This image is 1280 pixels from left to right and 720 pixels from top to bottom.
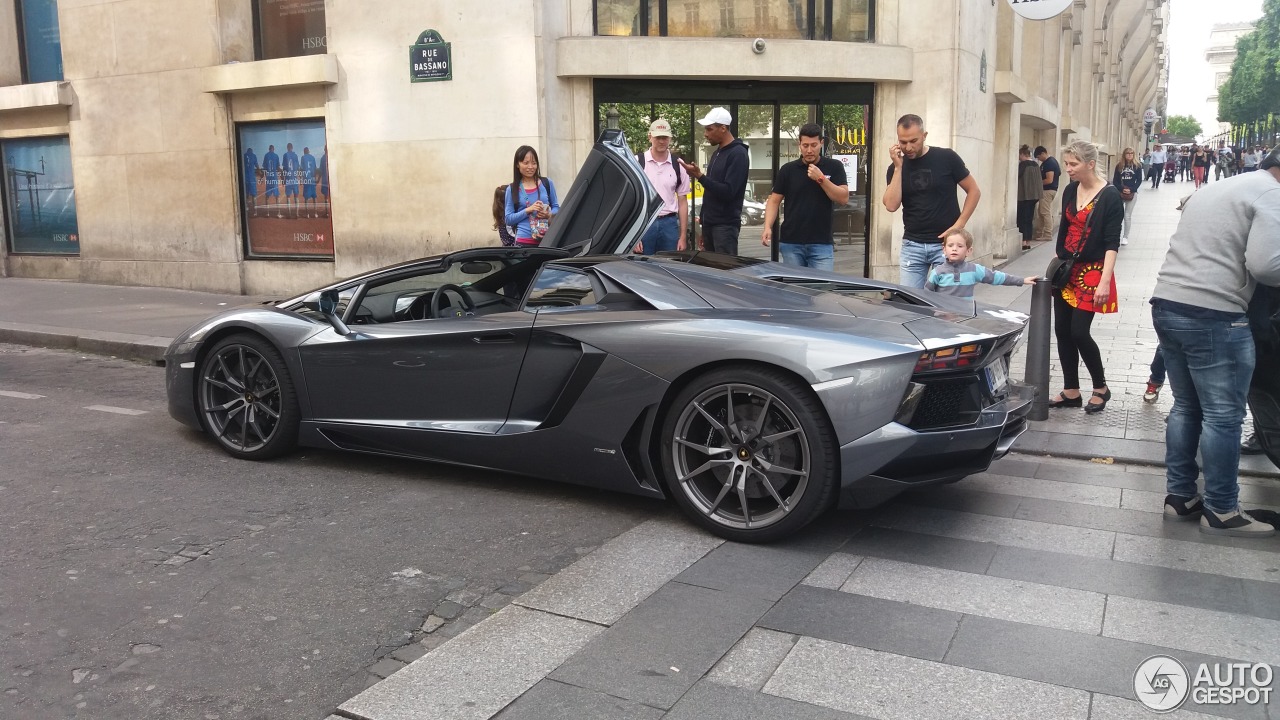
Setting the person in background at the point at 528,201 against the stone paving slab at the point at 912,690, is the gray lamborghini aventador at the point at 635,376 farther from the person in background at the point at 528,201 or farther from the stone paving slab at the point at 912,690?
the person in background at the point at 528,201

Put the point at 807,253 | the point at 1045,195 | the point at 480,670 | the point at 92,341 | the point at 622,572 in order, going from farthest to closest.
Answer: the point at 1045,195
the point at 92,341
the point at 807,253
the point at 622,572
the point at 480,670

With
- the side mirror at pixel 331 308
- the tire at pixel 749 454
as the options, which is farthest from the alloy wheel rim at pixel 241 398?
the tire at pixel 749 454

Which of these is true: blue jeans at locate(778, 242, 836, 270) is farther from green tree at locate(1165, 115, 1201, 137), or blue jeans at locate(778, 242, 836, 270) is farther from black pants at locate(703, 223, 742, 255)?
green tree at locate(1165, 115, 1201, 137)

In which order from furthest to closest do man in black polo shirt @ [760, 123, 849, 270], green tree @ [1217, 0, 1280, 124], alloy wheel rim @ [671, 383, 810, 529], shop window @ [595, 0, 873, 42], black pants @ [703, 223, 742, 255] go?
green tree @ [1217, 0, 1280, 124] < shop window @ [595, 0, 873, 42] < black pants @ [703, 223, 742, 255] < man in black polo shirt @ [760, 123, 849, 270] < alloy wheel rim @ [671, 383, 810, 529]

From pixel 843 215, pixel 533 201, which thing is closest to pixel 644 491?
pixel 533 201

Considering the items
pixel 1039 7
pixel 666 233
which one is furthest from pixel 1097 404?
pixel 1039 7

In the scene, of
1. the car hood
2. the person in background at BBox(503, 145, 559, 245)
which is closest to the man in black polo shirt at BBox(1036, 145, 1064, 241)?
the person in background at BBox(503, 145, 559, 245)

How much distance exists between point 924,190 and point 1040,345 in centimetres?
133

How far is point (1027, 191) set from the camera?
2003 centimetres

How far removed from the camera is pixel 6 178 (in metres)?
16.3

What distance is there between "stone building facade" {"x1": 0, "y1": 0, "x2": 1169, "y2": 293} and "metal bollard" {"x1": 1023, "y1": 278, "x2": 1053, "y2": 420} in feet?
21.4

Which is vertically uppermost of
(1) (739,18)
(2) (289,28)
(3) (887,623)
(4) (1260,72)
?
(4) (1260,72)

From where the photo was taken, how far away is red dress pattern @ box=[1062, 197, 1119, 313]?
6.53 meters

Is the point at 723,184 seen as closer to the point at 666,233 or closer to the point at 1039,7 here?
the point at 666,233
